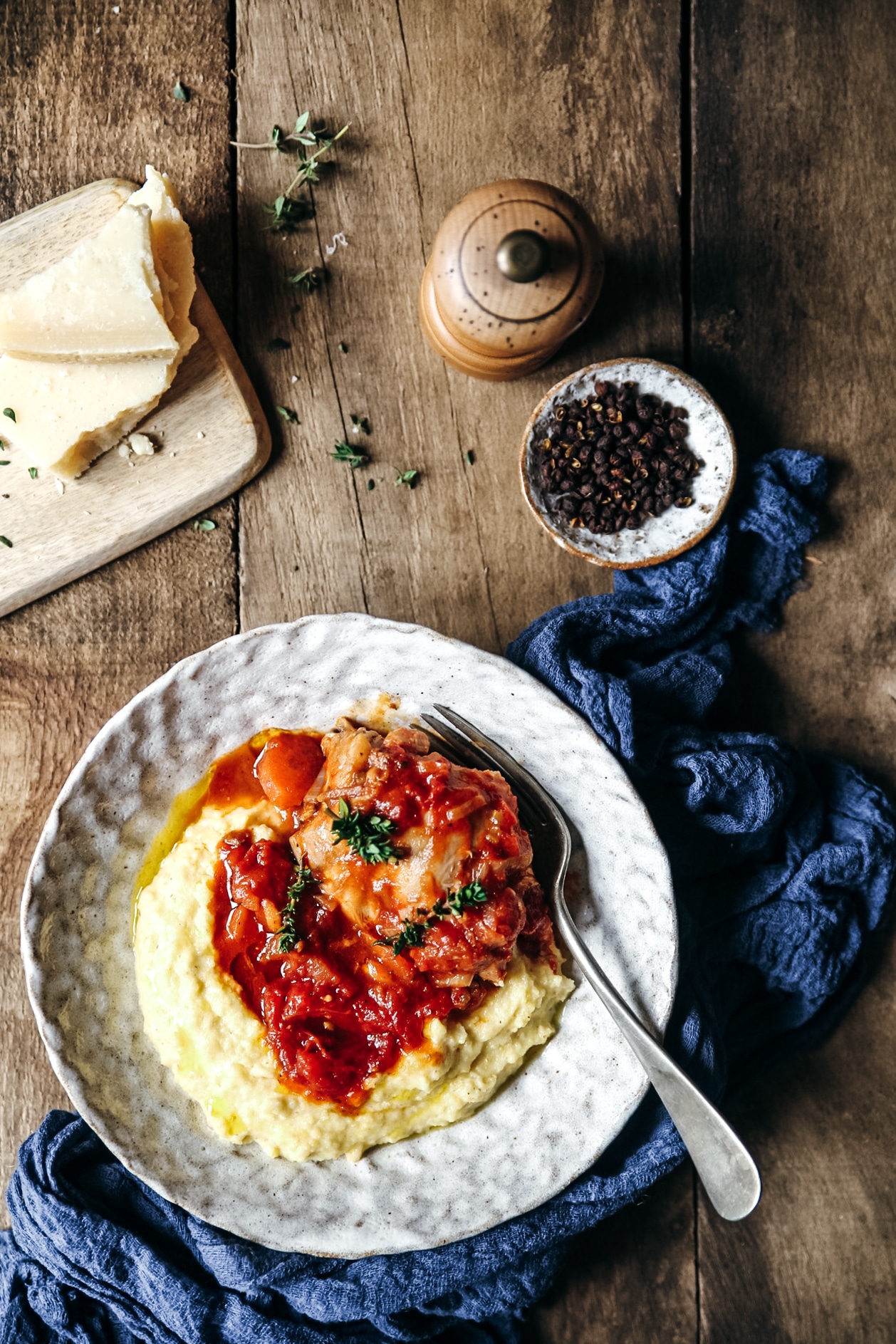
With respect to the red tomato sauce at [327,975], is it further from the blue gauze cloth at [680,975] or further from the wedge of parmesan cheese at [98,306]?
the wedge of parmesan cheese at [98,306]

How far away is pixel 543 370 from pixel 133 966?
2742mm

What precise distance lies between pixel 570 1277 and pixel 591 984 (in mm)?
1424

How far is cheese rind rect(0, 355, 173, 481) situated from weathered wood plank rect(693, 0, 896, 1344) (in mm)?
2177

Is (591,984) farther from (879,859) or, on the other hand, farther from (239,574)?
(239,574)

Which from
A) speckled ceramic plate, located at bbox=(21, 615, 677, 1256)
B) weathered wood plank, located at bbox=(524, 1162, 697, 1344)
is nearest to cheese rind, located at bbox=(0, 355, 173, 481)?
speckled ceramic plate, located at bbox=(21, 615, 677, 1256)

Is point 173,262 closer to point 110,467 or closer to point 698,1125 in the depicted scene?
point 110,467

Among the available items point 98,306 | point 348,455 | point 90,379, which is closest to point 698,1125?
point 348,455

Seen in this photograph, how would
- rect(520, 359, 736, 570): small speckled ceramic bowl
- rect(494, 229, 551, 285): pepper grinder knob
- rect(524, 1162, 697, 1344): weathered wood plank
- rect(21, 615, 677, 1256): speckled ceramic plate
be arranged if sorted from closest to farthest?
rect(494, 229, 551, 285): pepper grinder knob, rect(21, 615, 677, 1256): speckled ceramic plate, rect(520, 359, 736, 570): small speckled ceramic bowl, rect(524, 1162, 697, 1344): weathered wood plank

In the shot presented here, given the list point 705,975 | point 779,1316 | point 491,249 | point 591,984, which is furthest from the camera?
point 779,1316

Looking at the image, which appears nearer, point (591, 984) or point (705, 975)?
point (591, 984)

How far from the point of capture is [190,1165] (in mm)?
3148

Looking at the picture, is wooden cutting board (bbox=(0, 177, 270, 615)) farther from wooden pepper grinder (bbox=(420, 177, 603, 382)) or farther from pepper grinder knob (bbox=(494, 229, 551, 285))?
pepper grinder knob (bbox=(494, 229, 551, 285))

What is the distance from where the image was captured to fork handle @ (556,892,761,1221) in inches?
116

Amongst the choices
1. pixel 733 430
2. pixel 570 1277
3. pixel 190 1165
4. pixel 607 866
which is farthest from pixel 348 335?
pixel 570 1277
